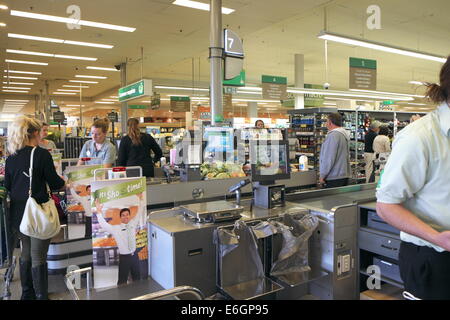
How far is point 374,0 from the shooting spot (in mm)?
6879

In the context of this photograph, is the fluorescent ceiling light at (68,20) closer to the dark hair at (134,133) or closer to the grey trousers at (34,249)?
the dark hair at (134,133)

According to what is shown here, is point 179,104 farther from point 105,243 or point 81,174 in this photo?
point 105,243

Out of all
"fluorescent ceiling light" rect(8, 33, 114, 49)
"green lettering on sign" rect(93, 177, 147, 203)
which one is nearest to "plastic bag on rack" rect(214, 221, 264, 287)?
"green lettering on sign" rect(93, 177, 147, 203)

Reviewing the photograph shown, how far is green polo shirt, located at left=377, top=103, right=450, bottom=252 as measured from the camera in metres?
1.28

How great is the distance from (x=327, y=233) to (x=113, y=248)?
151 cm

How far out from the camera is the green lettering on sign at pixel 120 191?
2.17 metres

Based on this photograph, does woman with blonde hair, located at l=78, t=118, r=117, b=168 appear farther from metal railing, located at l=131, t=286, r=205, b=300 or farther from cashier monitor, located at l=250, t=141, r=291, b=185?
metal railing, located at l=131, t=286, r=205, b=300

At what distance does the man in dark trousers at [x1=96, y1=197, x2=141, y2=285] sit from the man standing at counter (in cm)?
152

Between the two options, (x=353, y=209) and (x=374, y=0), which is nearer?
(x=353, y=209)

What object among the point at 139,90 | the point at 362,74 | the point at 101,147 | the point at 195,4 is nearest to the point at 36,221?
the point at 101,147

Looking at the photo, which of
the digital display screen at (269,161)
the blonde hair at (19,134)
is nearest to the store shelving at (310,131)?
the digital display screen at (269,161)
